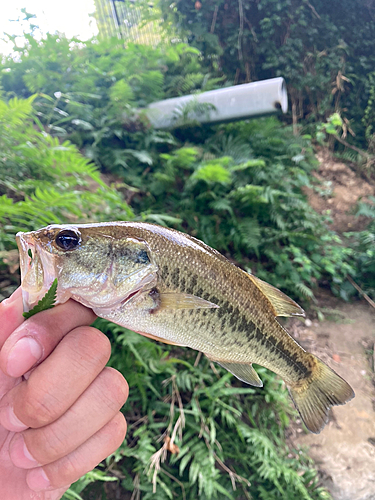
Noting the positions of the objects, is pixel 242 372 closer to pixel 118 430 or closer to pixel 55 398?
pixel 118 430

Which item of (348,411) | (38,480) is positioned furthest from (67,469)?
(348,411)

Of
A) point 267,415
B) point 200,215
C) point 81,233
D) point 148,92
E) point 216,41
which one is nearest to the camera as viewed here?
point 81,233

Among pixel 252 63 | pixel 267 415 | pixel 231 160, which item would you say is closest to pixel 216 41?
pixel 252 63

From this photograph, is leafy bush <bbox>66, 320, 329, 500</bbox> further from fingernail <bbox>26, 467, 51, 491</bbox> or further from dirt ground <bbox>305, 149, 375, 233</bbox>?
dirt ground <bbox>305, 149, 375, 233</bbox>

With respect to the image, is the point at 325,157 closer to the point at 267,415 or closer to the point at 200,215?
the point at 200,215

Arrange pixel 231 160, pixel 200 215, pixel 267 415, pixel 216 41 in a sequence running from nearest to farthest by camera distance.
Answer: pixel 267 415 < pixel 200 215 < pixel 231 160 < pixel 216 41

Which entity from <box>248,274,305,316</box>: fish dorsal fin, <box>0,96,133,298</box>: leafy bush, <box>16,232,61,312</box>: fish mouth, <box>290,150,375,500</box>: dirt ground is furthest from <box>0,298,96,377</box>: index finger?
<box>290,150,375,500</box>: dirt ground

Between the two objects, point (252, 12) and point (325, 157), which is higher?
point (252, 12)
